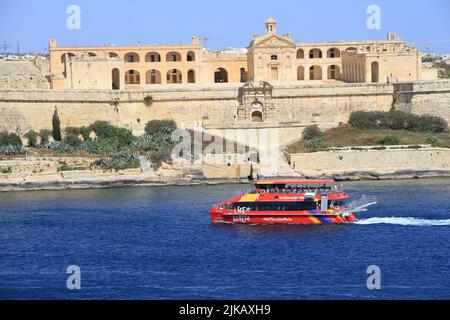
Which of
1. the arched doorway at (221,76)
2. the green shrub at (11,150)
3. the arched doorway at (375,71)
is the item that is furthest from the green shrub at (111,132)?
the arched doorway at (375,71)

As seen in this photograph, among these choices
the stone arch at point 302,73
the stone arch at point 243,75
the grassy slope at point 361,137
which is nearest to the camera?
the grassy slope at point 361,137

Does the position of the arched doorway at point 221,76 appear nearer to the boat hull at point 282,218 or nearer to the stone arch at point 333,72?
the stone arch at point 333,72

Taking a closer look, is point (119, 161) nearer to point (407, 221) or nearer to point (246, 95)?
point (246, 95)

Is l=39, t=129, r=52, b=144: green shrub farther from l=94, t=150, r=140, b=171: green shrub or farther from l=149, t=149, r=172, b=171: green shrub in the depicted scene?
l=149, t=149, r=172, b=171: green shrub

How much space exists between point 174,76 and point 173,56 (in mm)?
1116

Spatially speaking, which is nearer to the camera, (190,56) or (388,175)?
(388,175)

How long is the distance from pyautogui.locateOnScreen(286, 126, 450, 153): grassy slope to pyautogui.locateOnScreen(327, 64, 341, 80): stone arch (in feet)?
29.4

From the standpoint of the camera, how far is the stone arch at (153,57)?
2135 inches

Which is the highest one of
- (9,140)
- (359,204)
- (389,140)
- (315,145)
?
(9,140)

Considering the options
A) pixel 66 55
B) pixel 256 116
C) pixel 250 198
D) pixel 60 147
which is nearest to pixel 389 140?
pixel 256 116

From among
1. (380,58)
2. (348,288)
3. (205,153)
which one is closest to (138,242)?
(348,288)

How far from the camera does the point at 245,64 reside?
2165 inches

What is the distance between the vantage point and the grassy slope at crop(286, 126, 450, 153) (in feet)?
145
